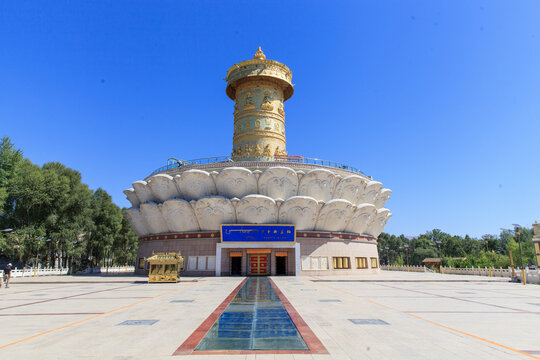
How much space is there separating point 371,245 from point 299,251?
424 inches

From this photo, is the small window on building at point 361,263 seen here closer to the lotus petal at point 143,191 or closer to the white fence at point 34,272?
the lotus petal at point 143,191

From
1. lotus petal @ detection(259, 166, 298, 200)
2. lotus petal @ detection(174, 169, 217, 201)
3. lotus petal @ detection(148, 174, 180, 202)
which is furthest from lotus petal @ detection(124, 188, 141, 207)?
lotus petal @ detection(259, 166, 298, 200)

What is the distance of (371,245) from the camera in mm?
35438

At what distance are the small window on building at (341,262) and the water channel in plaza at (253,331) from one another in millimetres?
20816

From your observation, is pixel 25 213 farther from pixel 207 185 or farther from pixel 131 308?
pixel 131 308

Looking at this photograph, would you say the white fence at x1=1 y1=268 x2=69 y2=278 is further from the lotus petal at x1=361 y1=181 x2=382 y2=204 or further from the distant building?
the lotus petal at x1=361 y1=181 x2=382 y2=204

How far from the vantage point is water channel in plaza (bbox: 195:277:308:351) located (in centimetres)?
618

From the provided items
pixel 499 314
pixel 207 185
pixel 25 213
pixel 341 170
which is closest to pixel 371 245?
pixel 341 170

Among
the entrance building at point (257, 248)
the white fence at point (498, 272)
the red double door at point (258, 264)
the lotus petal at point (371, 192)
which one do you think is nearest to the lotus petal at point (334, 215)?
the lotus petal at point (371, 192)

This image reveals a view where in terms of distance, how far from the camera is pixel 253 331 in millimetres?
7355

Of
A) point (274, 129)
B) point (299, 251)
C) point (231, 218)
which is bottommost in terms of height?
point (299, 251)

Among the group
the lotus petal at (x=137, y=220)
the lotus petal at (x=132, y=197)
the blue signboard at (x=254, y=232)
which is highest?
the lotus petal at (x=132, y=197)

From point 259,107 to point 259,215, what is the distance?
15169 millimetres

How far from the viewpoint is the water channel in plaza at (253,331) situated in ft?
20.3
